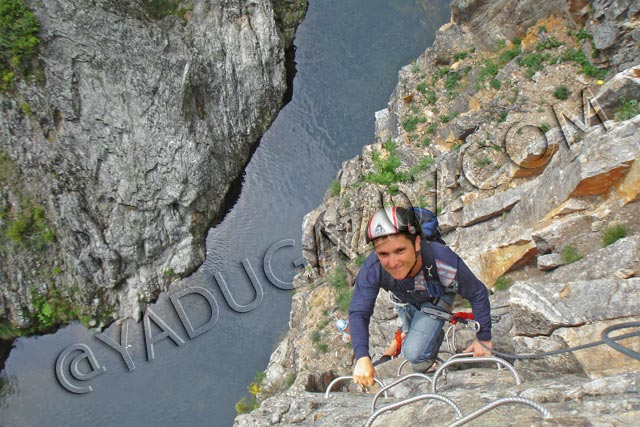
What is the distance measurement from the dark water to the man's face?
1457cm

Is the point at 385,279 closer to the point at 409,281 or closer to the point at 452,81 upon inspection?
the point at 409,281

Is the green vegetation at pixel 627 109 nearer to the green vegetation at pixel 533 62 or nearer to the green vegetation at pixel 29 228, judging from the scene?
the green vegetation at pixel 533 62

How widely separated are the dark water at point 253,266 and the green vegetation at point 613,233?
13638mm

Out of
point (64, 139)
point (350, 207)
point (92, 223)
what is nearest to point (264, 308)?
point (350, 207)

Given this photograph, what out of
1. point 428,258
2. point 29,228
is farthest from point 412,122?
point 29,228

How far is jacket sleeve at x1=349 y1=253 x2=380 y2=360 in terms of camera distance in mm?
3912

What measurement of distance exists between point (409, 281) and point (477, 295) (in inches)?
22.0

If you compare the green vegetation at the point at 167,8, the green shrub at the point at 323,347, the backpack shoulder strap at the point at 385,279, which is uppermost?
the green vegetation at the point at 167,8

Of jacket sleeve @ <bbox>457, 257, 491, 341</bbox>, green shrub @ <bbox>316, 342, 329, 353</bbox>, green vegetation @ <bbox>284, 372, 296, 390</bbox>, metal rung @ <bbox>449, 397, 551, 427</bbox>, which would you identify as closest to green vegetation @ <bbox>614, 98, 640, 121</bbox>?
jacket sleeve @ <bbox>457, 257, 491, 341</bbox>

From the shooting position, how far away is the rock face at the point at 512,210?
3.84m

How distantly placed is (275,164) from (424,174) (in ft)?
30.4

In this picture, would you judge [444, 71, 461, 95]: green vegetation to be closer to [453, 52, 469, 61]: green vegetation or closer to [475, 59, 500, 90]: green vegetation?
[453, 52, 469, 61]: green vegetation

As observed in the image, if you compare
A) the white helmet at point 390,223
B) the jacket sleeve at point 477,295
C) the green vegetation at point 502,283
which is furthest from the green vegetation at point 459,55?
the white helmet at point 390,223

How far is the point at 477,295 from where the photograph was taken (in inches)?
156
